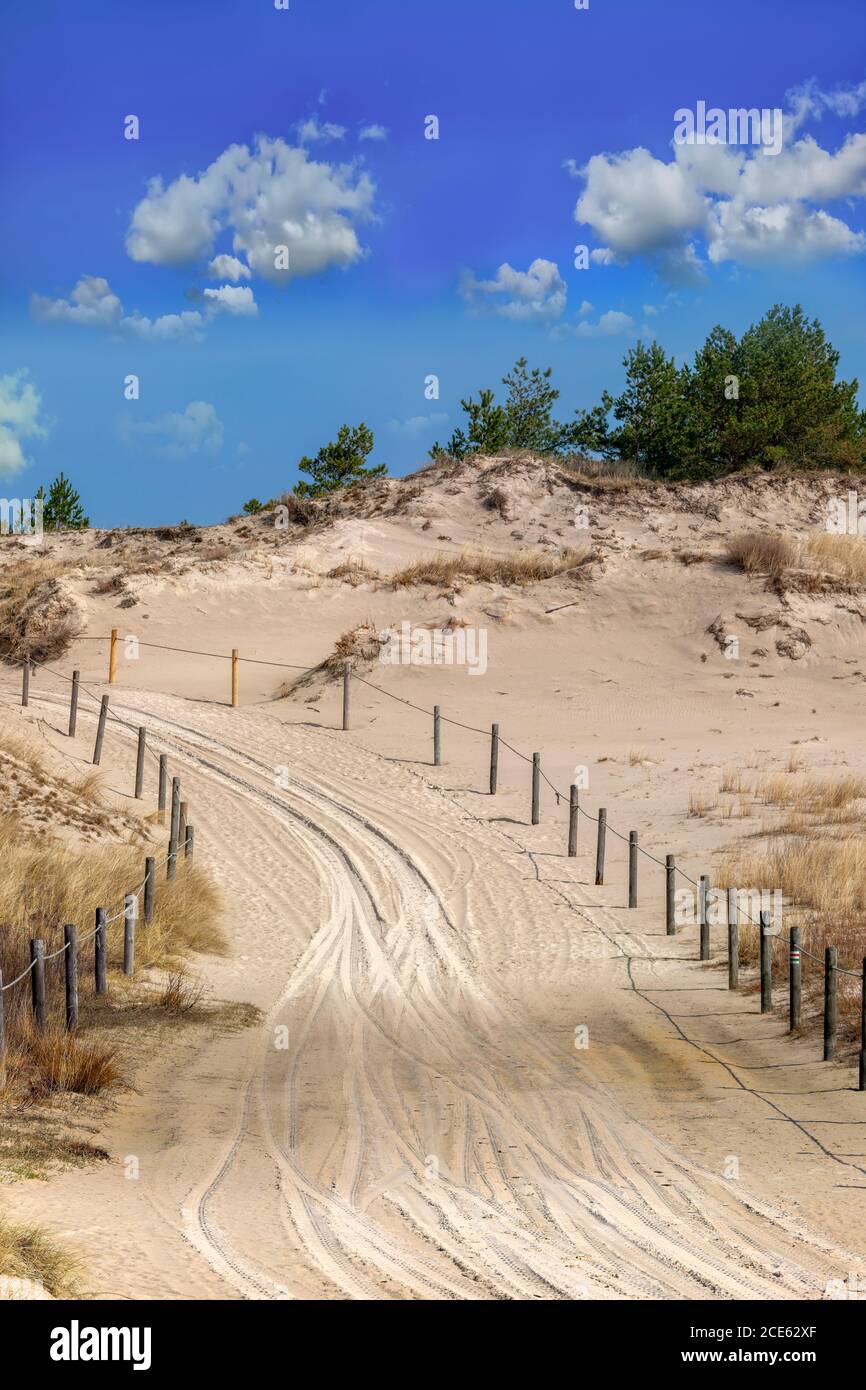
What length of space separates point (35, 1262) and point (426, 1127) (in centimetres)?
473

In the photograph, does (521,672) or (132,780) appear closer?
(132,780)

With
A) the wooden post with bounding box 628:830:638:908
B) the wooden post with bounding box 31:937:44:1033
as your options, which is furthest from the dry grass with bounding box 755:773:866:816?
the wooden post with bounding box 31:937:44:1033

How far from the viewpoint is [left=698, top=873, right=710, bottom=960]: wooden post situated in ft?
59.0

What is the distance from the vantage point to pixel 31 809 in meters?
22.0

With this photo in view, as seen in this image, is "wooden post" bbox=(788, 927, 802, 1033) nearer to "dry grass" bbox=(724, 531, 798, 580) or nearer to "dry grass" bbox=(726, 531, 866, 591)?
"dry grass" bbox=(726, 531, 866, 591)

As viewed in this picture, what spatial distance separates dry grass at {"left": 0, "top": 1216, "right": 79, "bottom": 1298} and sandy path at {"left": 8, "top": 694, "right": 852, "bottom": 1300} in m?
0.27

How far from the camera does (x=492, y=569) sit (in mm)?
45969

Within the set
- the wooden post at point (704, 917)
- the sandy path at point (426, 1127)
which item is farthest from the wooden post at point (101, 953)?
the wooden post at point (704, 917)

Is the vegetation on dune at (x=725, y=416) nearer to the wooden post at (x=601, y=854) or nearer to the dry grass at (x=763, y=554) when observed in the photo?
the dry grass at (x=763, y=554)

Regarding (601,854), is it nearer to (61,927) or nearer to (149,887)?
(149,887)

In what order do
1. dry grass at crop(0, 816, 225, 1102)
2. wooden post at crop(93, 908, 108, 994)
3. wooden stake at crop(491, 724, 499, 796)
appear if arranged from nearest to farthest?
dry grass at crop(0, 816, 225, 1102) < wooden post at crop(93, 908, 108, 994) < wooden stake at crop(491, 724, 499, 796)

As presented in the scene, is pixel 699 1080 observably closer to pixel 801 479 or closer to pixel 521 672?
pixel 521 672
